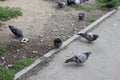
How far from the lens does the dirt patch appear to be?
27.2ft

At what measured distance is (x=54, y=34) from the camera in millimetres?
9453

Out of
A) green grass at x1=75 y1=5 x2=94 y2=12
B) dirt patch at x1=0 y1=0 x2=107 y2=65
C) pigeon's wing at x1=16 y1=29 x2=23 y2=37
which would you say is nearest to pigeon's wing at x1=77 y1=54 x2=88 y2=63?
dirt patch at x1=0 y1=0 x2=107 y2=65

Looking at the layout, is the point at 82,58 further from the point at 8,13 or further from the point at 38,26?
the point at 8,13

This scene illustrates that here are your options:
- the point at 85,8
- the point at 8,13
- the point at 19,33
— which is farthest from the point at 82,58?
the point at 85,8

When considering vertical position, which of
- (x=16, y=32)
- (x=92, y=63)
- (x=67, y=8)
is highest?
(x=16, y=32)

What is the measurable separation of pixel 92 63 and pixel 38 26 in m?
2.38

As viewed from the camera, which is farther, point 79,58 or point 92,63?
point 92,63

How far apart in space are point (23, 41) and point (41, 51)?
0.63 m

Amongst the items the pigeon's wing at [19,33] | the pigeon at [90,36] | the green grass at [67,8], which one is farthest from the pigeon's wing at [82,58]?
the green grass at [67,8]

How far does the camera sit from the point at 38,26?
9.87m

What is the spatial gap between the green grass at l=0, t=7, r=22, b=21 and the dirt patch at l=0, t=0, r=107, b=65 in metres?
0.17

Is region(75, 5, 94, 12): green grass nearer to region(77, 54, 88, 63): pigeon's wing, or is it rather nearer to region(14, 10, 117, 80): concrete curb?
region(14, 10, 117, 80): concrete curb

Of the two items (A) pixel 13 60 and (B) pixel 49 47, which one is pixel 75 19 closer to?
(B) pixel 49 47

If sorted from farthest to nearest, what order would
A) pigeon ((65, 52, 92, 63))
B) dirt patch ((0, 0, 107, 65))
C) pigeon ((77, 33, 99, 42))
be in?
pigeon ((77, 33, 99, 42)) < dirt patch ((0, 0, 107, 65)) < pigeon ((65, 52, 92, 63))
